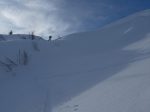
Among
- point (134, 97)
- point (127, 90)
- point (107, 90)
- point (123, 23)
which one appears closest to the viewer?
point (134, 97)

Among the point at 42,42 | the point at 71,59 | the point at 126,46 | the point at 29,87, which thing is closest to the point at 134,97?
the point at 29,87

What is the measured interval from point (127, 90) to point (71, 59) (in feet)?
33.9

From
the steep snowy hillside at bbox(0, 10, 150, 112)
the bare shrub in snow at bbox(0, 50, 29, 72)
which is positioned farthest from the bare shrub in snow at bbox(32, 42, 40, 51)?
the bare shrub in snow at bbox(0, 50, 29, 72)

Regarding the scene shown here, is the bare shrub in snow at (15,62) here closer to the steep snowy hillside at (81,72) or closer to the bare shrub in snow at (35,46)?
the steep snowy hillside at (81,72)

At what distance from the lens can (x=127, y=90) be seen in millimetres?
9555

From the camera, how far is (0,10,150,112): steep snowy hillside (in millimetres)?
9484

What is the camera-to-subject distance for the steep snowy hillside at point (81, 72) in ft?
31.1

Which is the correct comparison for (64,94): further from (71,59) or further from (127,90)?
(71,59)

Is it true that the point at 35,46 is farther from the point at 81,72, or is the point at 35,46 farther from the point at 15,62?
the point at 81,72

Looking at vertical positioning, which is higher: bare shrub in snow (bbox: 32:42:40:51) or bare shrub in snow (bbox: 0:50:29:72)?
bare shrub in snow (bbox: 32:42:40:51)

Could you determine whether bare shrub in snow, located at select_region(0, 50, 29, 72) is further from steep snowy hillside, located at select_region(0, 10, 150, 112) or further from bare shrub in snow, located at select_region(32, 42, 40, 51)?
bare shrub in snow, located at select_region(32, 42, 40, 51)

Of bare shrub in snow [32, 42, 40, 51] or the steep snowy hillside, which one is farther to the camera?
bare shrub in snow [32, 42, 40, 51]

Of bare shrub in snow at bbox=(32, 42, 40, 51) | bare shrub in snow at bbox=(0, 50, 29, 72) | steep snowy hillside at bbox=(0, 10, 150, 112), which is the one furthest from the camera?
bare shrub in snow at bbox=(32, 42, 40, 51)

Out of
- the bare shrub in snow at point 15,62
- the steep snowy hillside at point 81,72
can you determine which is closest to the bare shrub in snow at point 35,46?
the steep snowy hillside at point 81,72
